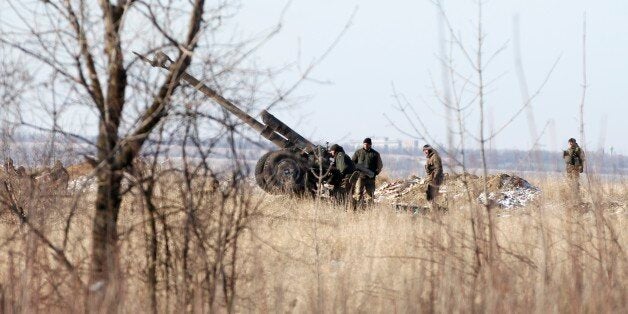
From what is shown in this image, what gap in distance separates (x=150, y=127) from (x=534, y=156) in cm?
238

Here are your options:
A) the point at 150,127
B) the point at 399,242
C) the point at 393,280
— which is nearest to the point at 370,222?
the point at 399,242

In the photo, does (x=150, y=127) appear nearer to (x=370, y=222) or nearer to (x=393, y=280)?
(x=393, y=280)

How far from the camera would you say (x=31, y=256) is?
16.9ft

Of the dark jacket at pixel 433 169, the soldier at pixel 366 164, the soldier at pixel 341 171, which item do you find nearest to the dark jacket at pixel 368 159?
the soldier at pixel 366 164

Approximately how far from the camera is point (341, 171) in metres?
16.9

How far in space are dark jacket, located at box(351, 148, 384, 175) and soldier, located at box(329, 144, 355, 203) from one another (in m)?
0.30

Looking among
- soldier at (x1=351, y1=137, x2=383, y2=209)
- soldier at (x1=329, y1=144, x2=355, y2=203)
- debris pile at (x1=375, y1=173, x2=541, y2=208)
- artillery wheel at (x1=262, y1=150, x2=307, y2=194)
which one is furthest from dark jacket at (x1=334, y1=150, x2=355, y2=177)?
debris pile at (x1=375, y1=173, x2=541, y2=208)

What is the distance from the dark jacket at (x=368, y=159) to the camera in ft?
57.1

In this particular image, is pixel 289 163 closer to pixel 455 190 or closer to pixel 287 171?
pixel 287 171

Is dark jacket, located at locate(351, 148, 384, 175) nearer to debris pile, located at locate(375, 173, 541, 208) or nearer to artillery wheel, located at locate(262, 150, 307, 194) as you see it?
artillery wheel, located at locate(262, 150, 307, 194)

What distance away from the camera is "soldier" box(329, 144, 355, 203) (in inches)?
664

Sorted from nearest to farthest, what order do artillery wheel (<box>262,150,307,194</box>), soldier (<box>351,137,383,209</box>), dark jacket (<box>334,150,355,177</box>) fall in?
dark jacket (<box>334,150,355,177</box>) → soldier (<box>351,137,383,209</box>) → artillery wheel (<box>262,150,307,194</box>)

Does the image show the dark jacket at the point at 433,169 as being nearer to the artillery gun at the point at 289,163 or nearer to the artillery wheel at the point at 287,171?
the artillery gun at the point at 289,163

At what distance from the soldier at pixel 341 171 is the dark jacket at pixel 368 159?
0.30 metres
